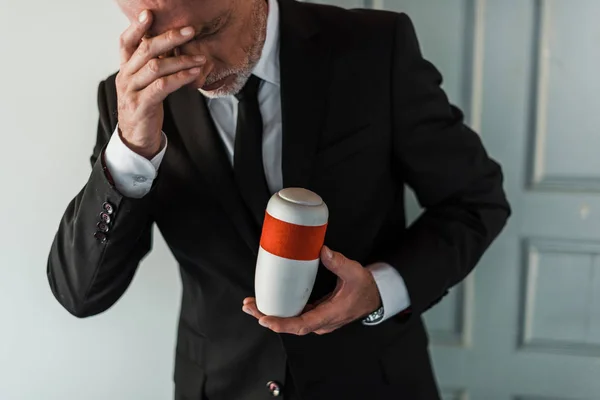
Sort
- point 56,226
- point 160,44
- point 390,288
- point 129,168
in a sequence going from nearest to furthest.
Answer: point 160,44
point 129,168
point 390,288
point 56,226

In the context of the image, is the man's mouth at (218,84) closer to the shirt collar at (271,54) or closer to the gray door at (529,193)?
the shirt collar at (271,54)

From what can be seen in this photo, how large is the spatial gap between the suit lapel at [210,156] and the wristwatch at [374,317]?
0.61 ft

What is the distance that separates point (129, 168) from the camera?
774 millimetres

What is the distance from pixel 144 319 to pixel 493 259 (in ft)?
2.36

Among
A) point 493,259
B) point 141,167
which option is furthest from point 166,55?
point 493,259

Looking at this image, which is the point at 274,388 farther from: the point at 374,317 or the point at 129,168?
the point at 129,168

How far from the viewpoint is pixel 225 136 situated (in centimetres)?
89

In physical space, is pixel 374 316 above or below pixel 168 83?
below

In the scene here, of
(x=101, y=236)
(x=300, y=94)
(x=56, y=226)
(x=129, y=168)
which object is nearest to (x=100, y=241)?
(x=101, y=236)

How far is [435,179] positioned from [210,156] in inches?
13.0

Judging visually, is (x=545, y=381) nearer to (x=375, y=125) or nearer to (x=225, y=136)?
(x=375, y=125)

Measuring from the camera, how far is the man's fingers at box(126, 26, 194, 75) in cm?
66

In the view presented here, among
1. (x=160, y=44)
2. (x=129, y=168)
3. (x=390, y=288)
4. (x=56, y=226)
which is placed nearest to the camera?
(x=160, y=44)

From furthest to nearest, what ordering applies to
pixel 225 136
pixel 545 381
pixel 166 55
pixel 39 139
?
1. pixel 545 381
2. pixel 39 139
3. pixel 225 136
4. pixel 166 55
